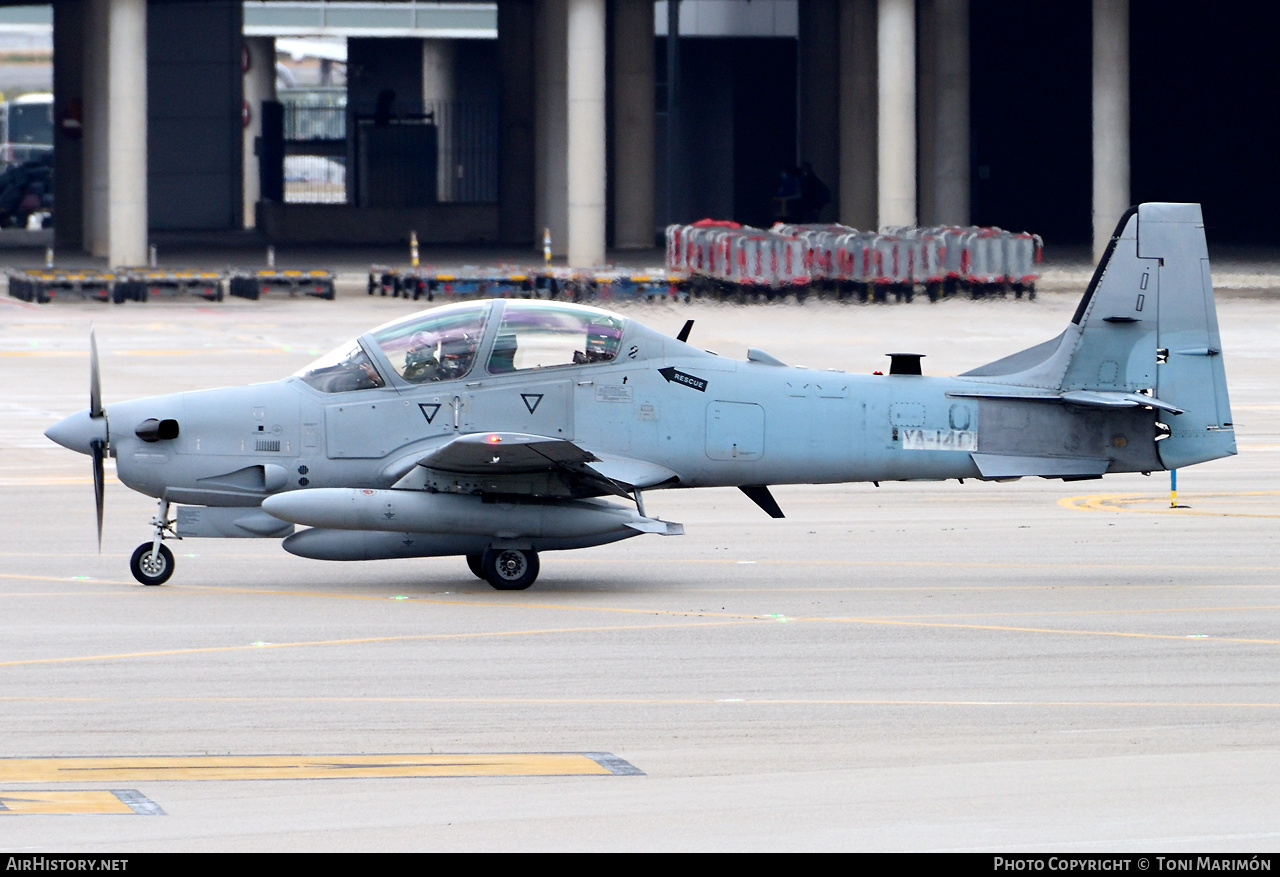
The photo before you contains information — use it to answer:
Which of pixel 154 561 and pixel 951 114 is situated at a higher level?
pixel 951 114

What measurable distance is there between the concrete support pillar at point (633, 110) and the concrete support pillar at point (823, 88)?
23.9 ft

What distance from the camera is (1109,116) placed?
53000 mm

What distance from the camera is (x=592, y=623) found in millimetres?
14398

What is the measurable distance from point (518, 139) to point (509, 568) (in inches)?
1991

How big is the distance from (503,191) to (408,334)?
5027 cm

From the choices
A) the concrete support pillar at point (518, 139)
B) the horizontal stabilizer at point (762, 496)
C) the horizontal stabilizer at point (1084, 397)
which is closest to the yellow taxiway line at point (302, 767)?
the horizontal stabilizer at point (762, 496)

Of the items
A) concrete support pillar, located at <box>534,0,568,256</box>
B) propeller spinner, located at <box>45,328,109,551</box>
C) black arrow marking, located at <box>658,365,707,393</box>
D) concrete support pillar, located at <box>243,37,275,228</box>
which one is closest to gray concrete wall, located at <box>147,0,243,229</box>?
concrete support pillar, located at <box>243,37,275,228</box>

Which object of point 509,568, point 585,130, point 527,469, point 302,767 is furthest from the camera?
point 585,130

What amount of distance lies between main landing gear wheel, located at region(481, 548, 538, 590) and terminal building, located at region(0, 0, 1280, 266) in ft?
116

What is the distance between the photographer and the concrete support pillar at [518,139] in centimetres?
6481

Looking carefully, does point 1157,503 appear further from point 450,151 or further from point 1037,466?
point 450,151

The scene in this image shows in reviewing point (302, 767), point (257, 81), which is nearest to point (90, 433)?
point (302, 767)

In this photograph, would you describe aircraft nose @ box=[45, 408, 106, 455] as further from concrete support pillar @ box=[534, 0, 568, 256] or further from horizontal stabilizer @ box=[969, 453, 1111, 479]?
concrete support pillar @ box=[534, 0, 568, 256]

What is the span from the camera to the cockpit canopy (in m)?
15.4
